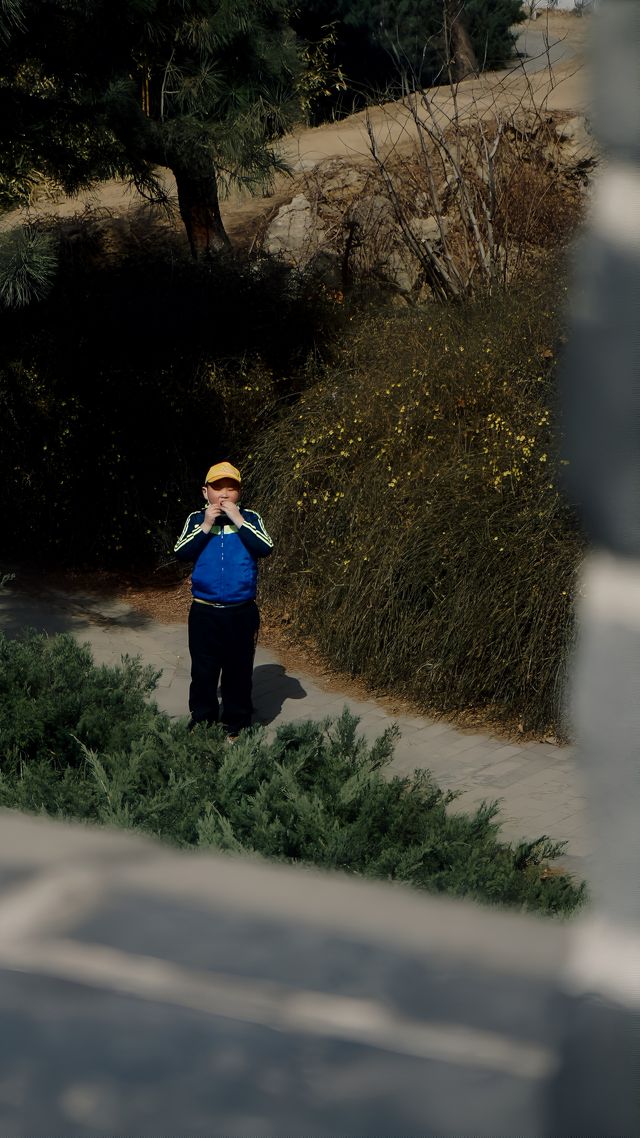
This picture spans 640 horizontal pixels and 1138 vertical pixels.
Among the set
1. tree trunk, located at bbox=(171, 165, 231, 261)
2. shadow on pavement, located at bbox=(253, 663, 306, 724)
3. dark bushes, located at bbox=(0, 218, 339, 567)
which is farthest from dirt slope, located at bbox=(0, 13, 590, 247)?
shadow on pavement, located at bbox=(253, 663, 306, 724)

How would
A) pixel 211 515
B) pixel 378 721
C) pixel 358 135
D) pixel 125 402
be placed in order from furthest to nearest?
pixel 358 135, pixel 125 402, pixel 378 721, pixel 211 515

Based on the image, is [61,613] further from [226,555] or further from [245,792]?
[245,792]

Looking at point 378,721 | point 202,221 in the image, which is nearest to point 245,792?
point 378,721

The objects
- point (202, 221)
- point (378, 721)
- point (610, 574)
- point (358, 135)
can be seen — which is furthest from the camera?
point (358, 135)

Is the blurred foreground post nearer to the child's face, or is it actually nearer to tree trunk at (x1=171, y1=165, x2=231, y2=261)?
the child's face

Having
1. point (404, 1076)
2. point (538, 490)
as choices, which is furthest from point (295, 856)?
point (404, 1076)

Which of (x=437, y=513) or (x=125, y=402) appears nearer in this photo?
(x=437, y=513)

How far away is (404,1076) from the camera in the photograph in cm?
86

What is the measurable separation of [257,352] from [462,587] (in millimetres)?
4455

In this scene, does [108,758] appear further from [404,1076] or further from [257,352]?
[257,352]

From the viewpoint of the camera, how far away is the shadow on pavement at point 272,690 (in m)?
7.64

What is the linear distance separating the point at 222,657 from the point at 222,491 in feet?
2.88

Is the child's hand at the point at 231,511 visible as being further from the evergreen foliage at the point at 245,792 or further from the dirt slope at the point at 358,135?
the dirt slope at the point at 358,135

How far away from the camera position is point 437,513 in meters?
7.62
